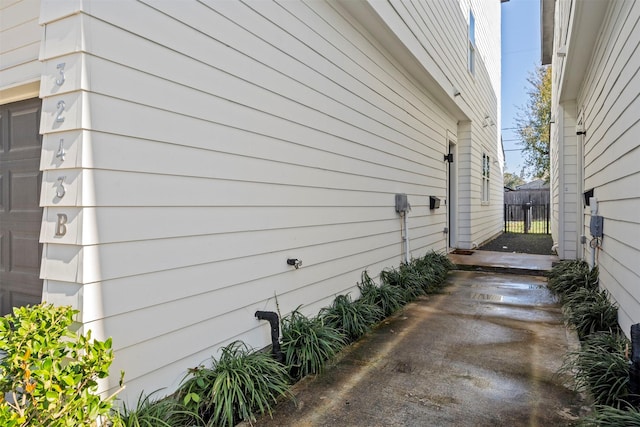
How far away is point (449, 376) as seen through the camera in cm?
285

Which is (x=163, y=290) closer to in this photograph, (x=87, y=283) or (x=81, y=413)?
(x=87, y=283)

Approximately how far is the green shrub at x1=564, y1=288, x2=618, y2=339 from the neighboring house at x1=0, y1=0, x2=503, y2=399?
86.9 inches

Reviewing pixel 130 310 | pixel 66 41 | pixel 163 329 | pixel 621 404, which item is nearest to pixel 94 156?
pixel 66 41

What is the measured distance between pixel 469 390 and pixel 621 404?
0.83m

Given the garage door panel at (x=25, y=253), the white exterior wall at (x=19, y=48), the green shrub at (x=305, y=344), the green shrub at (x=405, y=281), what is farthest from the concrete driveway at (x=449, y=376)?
the white exterior wall at (x=19, y=48)

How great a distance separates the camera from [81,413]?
145 cm

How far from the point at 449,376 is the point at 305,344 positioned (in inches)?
42.6

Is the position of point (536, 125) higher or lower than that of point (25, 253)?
higher

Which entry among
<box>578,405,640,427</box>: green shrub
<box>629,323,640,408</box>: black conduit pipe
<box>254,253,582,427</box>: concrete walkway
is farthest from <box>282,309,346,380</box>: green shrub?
<box>629,323,640,408</box>: black conduit pipe

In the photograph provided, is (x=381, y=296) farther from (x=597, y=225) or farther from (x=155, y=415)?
(x=155, y=415)

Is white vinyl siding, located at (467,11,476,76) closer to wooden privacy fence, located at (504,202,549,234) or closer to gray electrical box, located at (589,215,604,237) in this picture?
gray electrical box, located at (589,215,604,237)

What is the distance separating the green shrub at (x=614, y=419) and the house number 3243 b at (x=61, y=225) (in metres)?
2.78

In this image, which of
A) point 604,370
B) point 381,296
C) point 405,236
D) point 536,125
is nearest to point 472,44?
point 405,236

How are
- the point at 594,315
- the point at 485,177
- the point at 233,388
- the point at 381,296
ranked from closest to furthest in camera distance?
1. the point at 233,388
2. the point at 594,315
3. the point at 381,296
4. the point at 485,177
